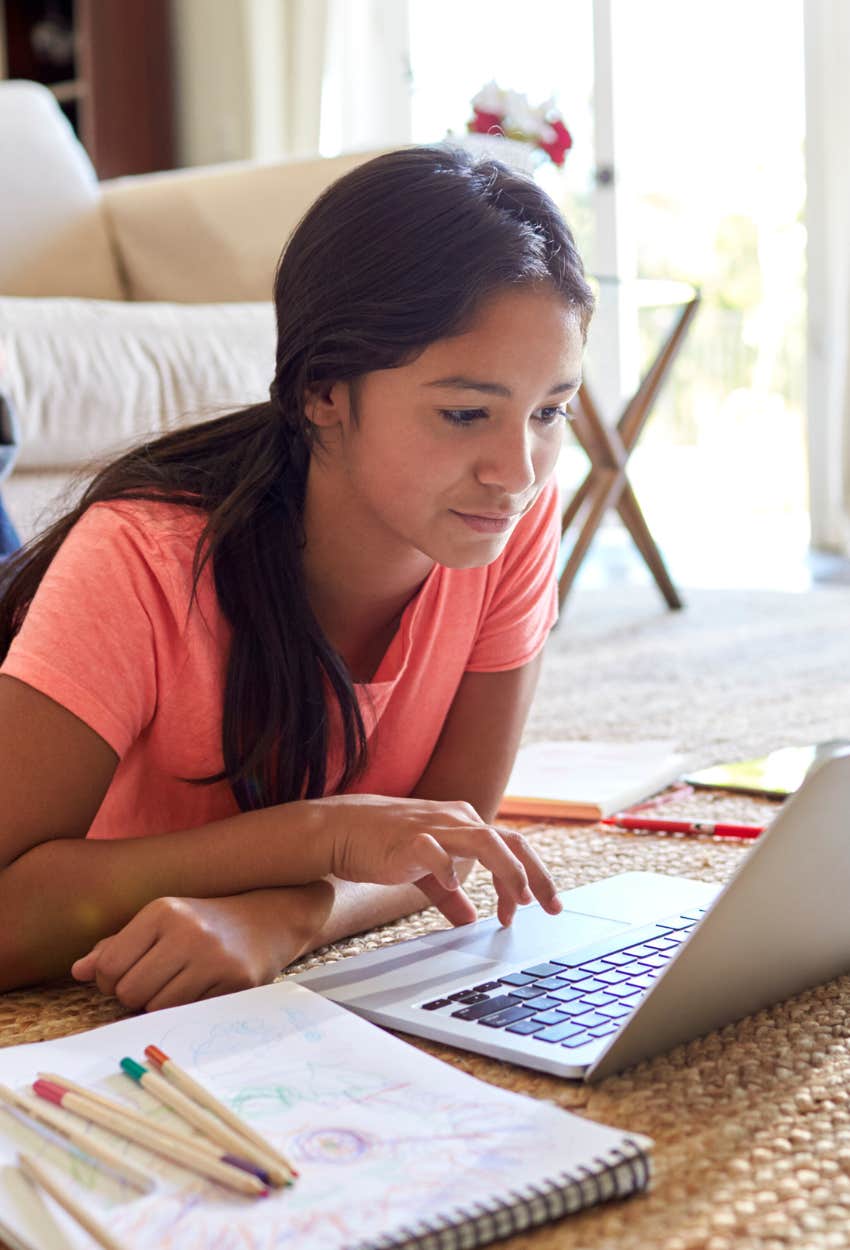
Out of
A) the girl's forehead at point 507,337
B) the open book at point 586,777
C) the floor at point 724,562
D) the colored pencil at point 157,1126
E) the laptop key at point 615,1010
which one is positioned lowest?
the floor at point 724,562

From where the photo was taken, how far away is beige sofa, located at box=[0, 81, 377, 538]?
190 cm

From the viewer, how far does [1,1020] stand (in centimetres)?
86

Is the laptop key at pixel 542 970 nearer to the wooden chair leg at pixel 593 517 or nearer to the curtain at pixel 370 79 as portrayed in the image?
the wooden chair leg at pixel 593 517

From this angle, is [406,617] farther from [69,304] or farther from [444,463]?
[69,304]

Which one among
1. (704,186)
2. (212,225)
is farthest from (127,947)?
(704,186)

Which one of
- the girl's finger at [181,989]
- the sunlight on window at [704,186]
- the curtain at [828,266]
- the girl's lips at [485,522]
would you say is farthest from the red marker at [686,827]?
the sunlight on window at [704,186]

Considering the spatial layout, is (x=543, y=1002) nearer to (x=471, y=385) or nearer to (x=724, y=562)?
(x=471, y=385)

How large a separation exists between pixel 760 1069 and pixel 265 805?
0.38 meters

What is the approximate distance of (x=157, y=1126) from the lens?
582 mm

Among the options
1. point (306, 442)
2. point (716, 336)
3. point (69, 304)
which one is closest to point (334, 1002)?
point (306, 442)

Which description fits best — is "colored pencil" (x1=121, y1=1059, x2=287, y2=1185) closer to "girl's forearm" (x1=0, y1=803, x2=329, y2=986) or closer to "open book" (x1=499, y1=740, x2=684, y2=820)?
"girl's forearm" (x1=0, y1=803, x2=329, y2=986)

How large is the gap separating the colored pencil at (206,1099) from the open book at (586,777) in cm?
71

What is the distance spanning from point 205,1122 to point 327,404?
0.49 meters

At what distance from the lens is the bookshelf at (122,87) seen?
14.5 ft
